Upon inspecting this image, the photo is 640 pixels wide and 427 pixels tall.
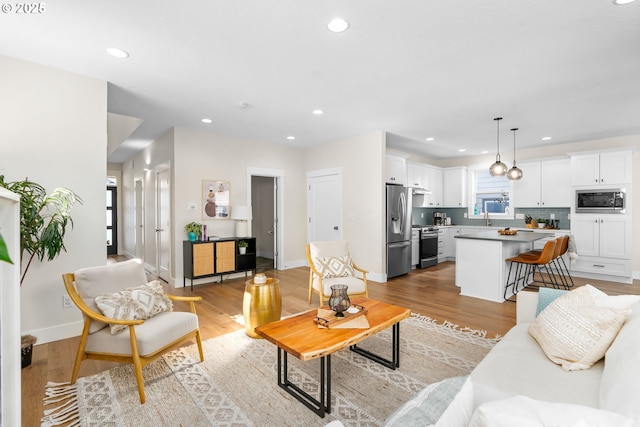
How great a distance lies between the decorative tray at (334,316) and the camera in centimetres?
224

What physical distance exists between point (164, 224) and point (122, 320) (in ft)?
12.7

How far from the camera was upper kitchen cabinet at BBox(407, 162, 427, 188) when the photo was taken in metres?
7.01

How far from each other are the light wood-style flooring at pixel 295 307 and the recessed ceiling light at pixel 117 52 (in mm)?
2658

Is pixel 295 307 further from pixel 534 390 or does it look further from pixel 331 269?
pixel 534 390

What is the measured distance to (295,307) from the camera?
4.07 metres

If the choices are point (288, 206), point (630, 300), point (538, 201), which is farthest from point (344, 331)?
point (538, 201)

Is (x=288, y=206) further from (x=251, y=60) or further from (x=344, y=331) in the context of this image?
(x=344, y=331)

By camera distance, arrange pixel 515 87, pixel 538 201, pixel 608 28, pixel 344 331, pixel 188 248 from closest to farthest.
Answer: pixel 344 331
pixel 608 28
pixel 515 87
pixel 188 248
pixel 538 201

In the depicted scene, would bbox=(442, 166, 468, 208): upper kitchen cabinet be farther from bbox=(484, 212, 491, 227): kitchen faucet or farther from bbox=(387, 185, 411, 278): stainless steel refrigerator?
bbox=(387, 185, 411, 278): stainless steel refrigerator

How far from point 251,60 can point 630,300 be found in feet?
10.7

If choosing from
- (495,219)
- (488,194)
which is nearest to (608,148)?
(488,194)

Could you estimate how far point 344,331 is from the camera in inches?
84.0

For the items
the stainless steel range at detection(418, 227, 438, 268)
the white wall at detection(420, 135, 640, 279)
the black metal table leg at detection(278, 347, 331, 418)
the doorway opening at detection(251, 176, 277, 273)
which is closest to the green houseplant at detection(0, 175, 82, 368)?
the black metal table leg at detection(278, 347, 331, 418)

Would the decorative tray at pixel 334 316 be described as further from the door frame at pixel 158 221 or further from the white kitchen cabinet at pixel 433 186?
the white kitchen cabinet at pixel 433 186
